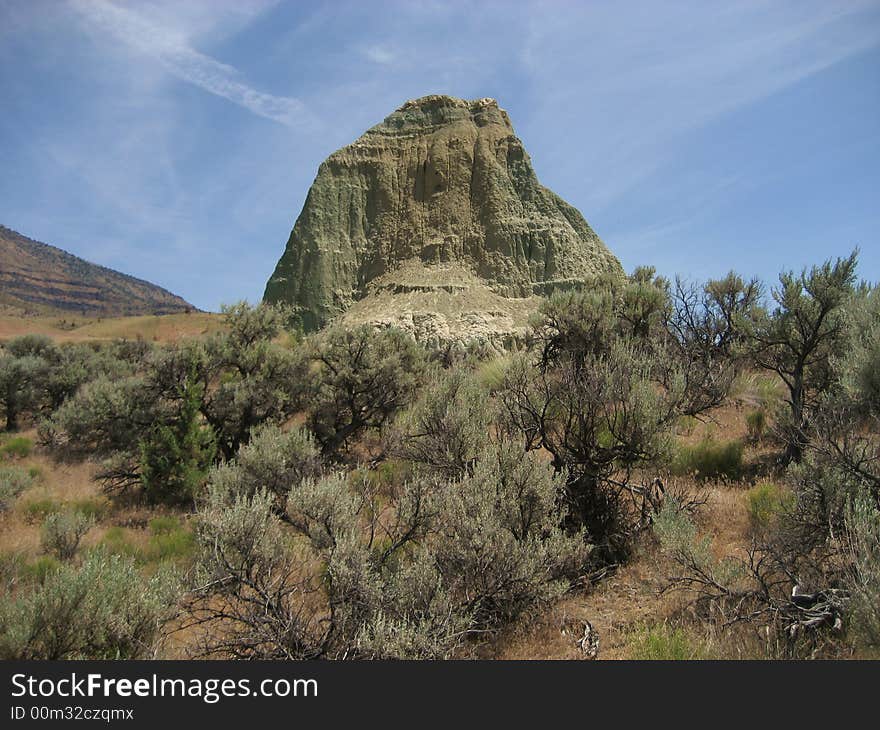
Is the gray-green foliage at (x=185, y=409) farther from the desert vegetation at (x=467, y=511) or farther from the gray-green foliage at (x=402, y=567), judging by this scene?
the gray-green foliage at (x=402, y=567)

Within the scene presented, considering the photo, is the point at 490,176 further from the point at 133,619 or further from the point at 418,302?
the point at 133,619

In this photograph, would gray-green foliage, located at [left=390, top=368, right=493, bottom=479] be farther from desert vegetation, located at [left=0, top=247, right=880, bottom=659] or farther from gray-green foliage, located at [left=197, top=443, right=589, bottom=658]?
gray-green foliage, located at [left=197, top=443, right=589, bottom=658]

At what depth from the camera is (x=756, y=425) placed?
31.0 feet

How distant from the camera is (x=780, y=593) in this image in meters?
4.39

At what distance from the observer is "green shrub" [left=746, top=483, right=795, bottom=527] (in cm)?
570

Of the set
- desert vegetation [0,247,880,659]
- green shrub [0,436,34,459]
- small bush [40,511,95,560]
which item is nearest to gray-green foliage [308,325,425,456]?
desert vegetation [0,247,880,659]

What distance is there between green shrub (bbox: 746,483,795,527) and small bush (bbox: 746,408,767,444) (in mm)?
2755

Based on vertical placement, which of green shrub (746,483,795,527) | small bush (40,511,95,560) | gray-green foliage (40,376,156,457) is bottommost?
small bush (40,511,95,560)

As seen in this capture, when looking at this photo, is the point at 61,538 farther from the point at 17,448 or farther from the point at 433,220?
the point at 433,220

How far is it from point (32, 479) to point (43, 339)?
21621mm

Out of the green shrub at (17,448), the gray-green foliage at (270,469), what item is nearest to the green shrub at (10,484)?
the gray-green foliage at (270,469)

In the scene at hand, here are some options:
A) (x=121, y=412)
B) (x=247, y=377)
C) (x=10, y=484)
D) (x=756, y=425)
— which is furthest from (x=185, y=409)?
(x=756, y=425)

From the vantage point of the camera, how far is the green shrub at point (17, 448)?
15.4 meters

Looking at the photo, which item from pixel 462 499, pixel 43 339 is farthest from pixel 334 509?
pixel 43 339
